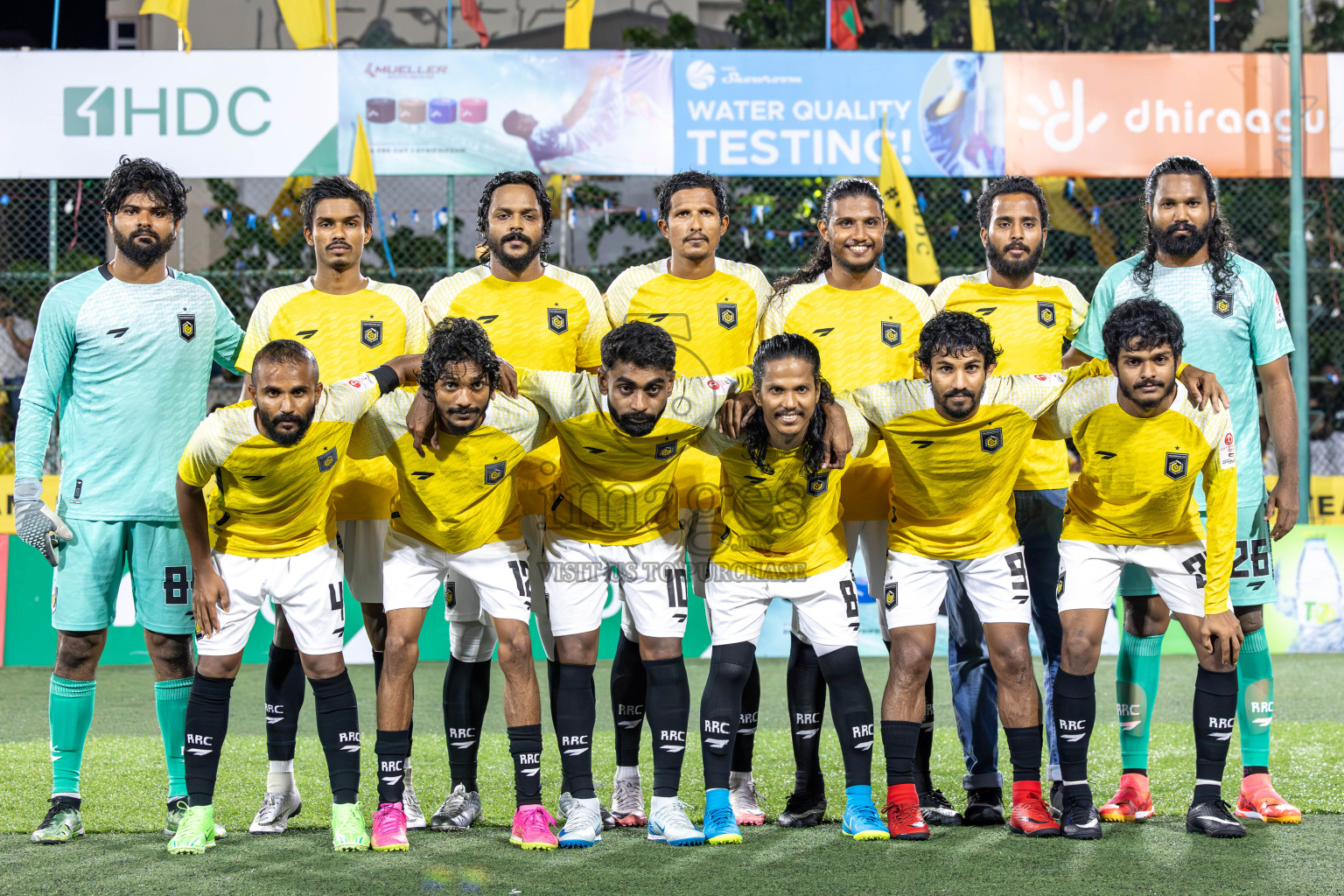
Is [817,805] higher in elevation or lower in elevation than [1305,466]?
lower

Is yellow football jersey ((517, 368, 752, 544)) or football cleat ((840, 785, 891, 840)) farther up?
yellow football jersey ((517, 368, 752, 544))

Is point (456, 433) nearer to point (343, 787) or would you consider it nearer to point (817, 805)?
point (343, 787)

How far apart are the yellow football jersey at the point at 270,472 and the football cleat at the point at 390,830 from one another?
0.90 m

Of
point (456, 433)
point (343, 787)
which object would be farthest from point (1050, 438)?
point (343, 787)

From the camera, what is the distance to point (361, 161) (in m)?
11.0

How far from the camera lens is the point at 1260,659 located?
4500 mm

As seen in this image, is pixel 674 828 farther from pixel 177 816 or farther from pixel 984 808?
pixel 177 816

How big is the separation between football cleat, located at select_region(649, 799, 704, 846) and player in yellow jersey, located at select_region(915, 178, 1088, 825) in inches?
36.6

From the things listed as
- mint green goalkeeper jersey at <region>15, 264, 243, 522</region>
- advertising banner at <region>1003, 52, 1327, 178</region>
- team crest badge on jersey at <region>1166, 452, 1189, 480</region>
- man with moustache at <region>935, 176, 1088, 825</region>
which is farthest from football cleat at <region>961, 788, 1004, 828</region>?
advertising banner at <region>1003, 52, 1327, 178</region>

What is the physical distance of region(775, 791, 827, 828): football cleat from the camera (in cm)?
436

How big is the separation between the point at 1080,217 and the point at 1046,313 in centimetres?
855

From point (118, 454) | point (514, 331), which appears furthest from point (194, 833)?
point (514, 331)

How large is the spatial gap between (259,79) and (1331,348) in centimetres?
1067

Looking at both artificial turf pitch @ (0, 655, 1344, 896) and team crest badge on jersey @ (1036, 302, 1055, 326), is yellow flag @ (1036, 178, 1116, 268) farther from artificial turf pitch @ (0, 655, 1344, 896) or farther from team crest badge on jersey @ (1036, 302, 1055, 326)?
team crest badge on jersey @ (1036, 302, 1055, 326)
